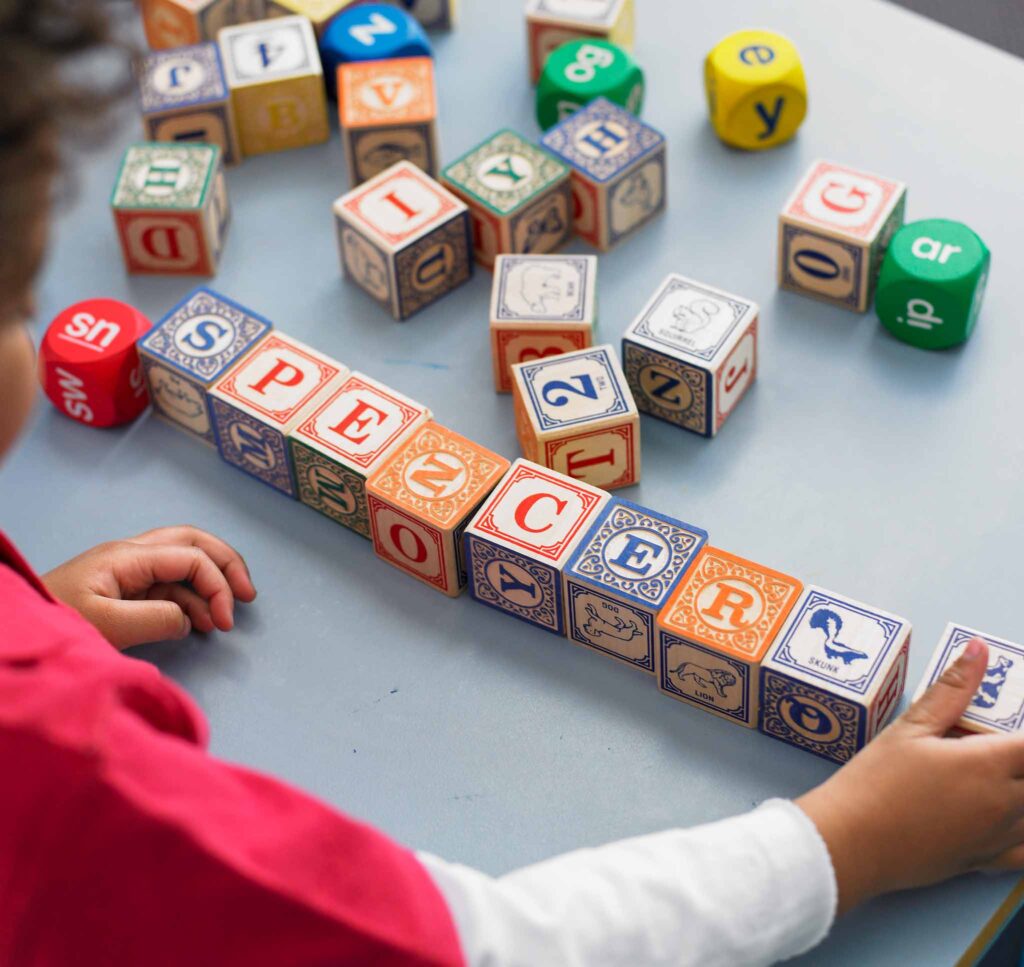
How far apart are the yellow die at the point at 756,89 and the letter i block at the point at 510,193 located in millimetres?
227

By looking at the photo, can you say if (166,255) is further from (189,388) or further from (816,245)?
(816,245)

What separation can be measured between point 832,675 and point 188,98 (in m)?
0.99

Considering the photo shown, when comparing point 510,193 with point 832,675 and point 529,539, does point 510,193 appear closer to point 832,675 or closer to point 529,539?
point 529,539

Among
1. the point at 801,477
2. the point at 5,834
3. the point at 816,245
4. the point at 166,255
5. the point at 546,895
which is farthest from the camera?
the point at 166,255

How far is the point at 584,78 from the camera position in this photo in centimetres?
158

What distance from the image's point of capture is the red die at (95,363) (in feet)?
4.43

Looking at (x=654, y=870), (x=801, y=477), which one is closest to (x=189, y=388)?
(x=801, y=477)

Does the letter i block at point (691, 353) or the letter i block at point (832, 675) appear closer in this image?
the letter i block at point (832, 675)

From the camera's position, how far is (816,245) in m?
1.41

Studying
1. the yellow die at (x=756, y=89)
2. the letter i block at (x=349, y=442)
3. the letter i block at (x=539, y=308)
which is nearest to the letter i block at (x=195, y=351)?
the letter i block at (x=349, y=442)

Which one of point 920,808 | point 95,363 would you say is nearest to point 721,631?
point 920,808

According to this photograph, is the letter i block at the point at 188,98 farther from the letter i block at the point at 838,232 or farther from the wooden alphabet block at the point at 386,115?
the letter i block at the point at 838,232

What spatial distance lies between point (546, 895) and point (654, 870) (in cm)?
8

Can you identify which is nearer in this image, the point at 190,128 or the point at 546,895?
the point at 546,895
